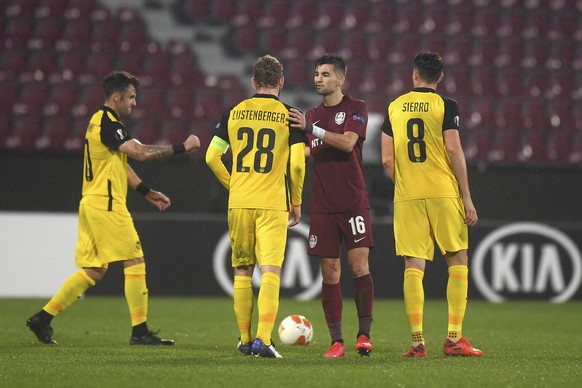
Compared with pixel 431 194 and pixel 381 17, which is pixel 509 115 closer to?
pixel 381 17

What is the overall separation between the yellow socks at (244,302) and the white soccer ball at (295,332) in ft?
2.07

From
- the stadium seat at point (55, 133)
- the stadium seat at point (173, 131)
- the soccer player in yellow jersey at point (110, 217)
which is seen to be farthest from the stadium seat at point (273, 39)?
the soccer player in yellow jersey at point (110, 217)

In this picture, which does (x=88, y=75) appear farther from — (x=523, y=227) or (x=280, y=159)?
(x=280, y=159)

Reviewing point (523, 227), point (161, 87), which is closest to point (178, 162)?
point (161, 87)

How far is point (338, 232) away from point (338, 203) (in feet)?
0.65

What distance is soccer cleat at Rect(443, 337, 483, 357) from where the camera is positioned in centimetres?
665

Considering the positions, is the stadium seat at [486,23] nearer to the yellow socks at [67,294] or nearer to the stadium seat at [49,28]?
the stadium seat at [49,28]

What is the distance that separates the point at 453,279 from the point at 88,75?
32.1 ft

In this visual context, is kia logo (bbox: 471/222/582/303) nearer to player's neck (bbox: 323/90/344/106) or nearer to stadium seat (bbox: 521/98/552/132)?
stadium seat (bbox: 521/98/552/132)

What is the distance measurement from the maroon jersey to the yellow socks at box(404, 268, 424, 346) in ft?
1.89

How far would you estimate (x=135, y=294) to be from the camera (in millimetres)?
7496

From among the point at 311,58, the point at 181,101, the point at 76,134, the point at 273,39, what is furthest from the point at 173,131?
the point at 311,58

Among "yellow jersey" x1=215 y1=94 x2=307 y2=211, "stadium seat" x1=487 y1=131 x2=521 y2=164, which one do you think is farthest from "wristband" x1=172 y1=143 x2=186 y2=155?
"stadium seat" x1=487 y1=131 x2=521 y2=164

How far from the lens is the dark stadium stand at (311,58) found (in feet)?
48.8
